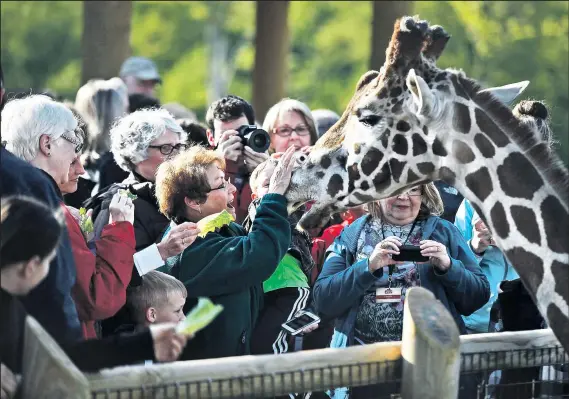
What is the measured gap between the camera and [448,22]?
19.4 meters

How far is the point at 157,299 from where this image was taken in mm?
5062

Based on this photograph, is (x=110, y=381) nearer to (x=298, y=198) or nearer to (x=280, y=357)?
(x=280, y=357)

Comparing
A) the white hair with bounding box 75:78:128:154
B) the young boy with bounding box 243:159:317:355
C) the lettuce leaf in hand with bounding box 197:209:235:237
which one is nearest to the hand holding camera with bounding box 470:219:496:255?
the young boy with bounding box 243:159:317:355

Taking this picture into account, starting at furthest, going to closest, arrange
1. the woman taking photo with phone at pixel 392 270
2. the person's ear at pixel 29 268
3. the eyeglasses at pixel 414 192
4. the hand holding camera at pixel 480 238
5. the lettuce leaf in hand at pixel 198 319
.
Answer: the hand holding camera at pixel 480 238 → the eyeglasses at pixel 414 192 → the woman taking photo with phone at pixel 392 270 → the lettuce leaf in hand at pixel 198 319 → the person's ear at pixel 29 268

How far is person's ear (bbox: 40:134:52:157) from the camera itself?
4820 mm

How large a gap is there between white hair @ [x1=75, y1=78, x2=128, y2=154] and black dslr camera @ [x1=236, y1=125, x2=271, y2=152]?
191 cm

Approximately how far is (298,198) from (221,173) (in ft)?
1.82

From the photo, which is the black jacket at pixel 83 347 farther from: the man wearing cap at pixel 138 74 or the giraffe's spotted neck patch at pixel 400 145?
the man wearing cap at pixel 138 74

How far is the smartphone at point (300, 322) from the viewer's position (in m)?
5.63

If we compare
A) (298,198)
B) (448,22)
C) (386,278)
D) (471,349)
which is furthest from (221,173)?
(448,22)

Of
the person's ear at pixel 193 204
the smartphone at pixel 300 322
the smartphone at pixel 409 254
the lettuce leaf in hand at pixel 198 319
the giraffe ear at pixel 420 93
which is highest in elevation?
the giraffe ear at pixel 420 93

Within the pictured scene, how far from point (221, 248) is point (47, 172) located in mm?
899

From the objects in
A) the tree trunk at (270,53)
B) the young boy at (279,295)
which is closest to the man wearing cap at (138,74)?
the tree trunk at (270,53)

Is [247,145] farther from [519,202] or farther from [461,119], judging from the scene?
[519,202]
